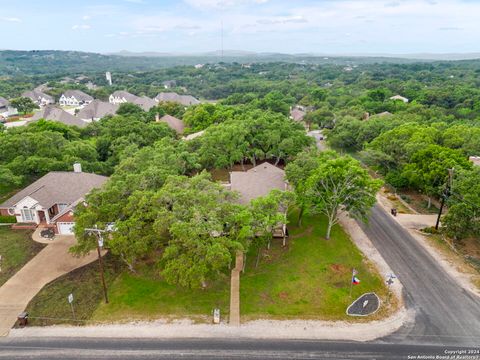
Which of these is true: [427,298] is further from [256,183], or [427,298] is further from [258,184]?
[256,183]

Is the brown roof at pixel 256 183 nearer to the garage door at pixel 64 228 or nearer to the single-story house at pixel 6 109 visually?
the garage door at pixel 64 228

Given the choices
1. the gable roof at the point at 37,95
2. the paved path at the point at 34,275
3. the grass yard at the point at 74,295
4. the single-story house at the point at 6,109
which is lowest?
the paved path at the point at 34,275

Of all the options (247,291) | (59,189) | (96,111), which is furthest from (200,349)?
(96,111)

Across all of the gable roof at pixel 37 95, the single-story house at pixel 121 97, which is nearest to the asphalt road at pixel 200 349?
the single-story house at pixel 121 97

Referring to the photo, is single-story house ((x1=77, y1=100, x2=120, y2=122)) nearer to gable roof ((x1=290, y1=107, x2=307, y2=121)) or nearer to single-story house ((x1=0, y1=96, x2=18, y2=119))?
single-story house ((x1=0, y1=96, x2=18, y2=119))

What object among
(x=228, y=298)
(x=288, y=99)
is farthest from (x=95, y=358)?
(x=288, y=99)

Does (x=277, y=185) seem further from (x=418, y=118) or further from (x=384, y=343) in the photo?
(x=418, y=118)

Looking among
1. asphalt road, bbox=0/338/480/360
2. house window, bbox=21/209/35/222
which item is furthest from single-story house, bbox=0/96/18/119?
asphalt road, bbox=0/338/480/360
